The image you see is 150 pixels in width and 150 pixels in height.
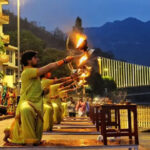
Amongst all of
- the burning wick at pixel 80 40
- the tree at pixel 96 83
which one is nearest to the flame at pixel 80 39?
→ the burning wick at pixel 80 40

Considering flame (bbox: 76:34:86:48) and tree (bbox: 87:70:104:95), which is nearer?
flame (bbox: 76:34:86:48)

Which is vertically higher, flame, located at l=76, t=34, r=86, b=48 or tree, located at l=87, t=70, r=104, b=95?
tree, located at l=87, t=70, r=104, b=95

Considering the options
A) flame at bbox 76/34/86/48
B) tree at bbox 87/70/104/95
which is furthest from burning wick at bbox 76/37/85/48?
tree at bbox 87/70/104/95

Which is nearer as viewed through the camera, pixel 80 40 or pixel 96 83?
pixel 80 40

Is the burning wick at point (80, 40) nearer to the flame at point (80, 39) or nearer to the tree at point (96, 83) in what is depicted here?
the flame at point (80, 39)

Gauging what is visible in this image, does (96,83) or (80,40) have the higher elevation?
(96,83)

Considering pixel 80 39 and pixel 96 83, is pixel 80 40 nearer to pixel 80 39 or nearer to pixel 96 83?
pixel 80 39

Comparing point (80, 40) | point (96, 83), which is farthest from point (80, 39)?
point (96, 83)

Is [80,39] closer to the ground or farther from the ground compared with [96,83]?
closer to the ground

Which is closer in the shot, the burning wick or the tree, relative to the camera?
the burning wick

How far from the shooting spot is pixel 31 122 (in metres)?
6.35

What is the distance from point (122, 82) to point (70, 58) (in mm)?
52199

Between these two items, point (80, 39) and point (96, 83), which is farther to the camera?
point (96, 83)

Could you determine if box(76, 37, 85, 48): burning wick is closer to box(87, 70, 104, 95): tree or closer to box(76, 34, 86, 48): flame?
box(76, 34, 86, 48): flame
